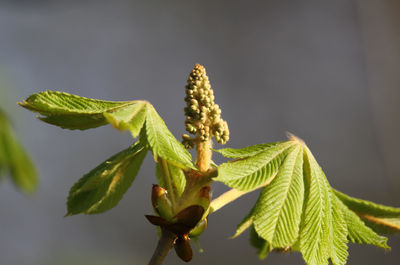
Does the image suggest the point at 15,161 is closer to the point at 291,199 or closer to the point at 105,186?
the point at 105,186

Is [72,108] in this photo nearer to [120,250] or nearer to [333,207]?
[333,207]

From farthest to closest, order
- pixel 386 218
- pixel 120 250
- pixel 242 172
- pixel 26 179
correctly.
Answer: pixel 120 250 → pixel 26 179 → pixel 386 218 → pixel 242 172

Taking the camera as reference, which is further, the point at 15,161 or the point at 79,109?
the point at 15,161

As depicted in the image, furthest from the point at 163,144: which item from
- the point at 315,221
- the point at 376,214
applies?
the point at 376,214

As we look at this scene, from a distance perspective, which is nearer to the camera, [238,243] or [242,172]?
[242,172]

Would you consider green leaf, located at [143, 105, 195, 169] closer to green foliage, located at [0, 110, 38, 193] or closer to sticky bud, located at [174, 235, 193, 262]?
sticky bud, located at [174, 235, 193, 262]

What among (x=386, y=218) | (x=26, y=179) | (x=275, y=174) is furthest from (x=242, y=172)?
(x=26, y=179)

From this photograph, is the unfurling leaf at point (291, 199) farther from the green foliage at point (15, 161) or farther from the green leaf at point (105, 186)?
the green foliage at point (15, 161)
